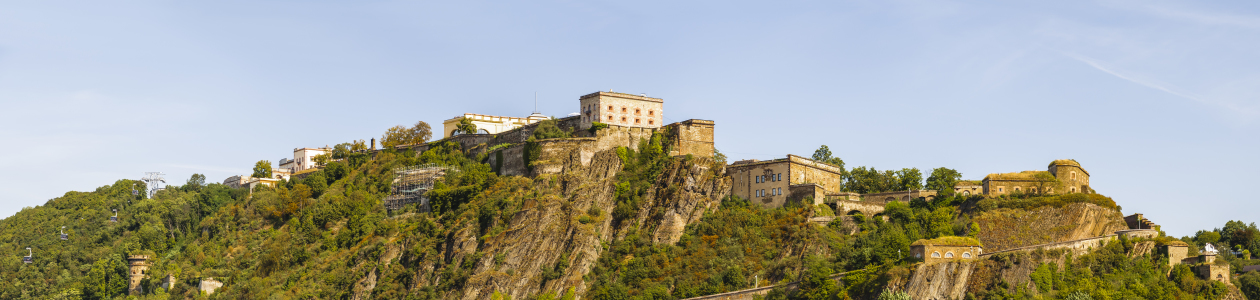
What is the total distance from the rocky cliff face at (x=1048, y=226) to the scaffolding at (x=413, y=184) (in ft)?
138

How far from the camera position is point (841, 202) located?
91.2 m

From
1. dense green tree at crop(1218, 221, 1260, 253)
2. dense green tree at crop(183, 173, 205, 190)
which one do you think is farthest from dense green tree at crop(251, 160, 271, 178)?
dense green tree at crop(1218, 221, 1260, 253)

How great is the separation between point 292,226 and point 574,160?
24.1m

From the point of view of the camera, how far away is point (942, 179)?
93.2m

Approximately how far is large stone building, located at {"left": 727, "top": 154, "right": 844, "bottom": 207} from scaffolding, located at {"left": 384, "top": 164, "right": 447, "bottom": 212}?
24647 mm

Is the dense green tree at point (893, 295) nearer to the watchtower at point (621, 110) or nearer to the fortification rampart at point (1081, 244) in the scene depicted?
the fortification rampart at point (1081, 244)

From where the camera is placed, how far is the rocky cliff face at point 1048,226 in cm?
8275

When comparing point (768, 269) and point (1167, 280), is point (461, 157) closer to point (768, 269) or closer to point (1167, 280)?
point (768, 269)

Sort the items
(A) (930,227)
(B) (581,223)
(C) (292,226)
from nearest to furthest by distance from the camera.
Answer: (A) (930,227), (B) (581,223), (C) (292,226)

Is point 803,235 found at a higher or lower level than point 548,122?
lower

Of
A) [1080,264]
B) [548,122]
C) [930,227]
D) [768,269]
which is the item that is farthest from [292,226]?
[1080,264]

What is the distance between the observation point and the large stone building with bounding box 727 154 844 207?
91.8 meters

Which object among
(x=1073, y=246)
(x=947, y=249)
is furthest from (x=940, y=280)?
(x=1073, y=246)

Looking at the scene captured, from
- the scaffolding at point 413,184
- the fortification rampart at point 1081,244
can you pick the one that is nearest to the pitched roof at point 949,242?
the fortification rampart at point 1081,244
